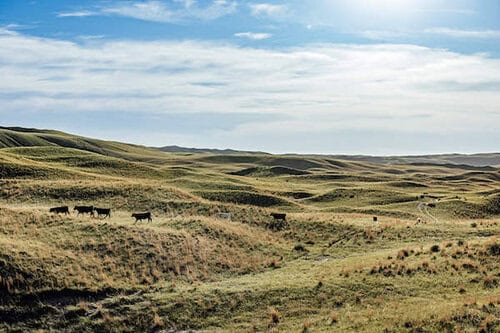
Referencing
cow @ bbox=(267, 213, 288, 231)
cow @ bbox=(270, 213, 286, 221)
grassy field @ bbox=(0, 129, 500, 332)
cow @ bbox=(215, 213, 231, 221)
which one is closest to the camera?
grassy field @ bbox=(0, 129, 500, 332)

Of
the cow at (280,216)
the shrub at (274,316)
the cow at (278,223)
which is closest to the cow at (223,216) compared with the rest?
the cow at (278,223)

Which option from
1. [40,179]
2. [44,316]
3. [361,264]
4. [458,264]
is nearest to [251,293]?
[361,264]

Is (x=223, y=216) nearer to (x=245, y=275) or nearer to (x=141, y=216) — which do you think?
(x=141, y=216)

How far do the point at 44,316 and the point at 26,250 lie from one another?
620 cm

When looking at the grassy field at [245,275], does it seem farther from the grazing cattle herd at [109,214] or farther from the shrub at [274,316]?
the grazing cattle herd at [109,214]

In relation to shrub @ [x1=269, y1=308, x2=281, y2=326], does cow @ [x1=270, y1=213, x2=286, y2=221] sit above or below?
above

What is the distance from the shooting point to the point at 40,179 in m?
67.8

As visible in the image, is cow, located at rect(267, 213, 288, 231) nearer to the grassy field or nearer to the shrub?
the grassy field

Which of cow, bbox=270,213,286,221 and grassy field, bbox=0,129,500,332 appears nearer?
grassy field, bbox=0,129,500,332


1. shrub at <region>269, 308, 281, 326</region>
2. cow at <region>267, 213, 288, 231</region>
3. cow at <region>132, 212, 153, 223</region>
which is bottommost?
shrub at <region>269, 308, 281, 326</region>

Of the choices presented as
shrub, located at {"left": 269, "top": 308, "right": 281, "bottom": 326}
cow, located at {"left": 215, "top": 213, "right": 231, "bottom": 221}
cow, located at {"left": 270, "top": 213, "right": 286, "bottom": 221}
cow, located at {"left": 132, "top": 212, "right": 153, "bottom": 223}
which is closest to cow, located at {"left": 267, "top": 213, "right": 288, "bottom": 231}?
cow, located at {"left": 270, "top": 213, "right": 286, "bottom": 221}

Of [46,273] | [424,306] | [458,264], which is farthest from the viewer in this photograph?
[458,264]

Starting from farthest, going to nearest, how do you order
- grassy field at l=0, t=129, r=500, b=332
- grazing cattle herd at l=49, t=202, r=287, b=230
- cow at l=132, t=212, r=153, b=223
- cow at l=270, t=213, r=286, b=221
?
cow at l=270, t=213, r=286, b=221 → grazing cattle herd at l=49, t=202, r=287, b=230 → cow at l=132, t=212, r=153, b=223 → grassy field at l=0, t=129, r=500, b=332

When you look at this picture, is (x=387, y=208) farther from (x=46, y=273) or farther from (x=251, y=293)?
(x=46, y=273)
